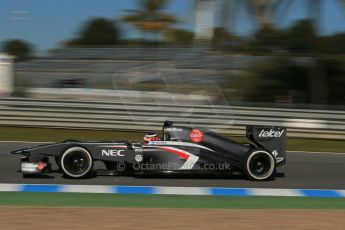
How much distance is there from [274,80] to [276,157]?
13.2 meters

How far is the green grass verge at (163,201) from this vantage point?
6758mm

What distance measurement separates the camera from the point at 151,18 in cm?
5334

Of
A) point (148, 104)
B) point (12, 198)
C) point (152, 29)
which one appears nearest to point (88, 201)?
point (12, 198)

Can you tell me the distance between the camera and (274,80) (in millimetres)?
21875

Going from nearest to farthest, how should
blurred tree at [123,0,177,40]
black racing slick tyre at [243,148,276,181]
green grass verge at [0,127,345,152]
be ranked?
1. black racing slick tyre at [243,148,276,181]
2. green grass verge at [0,127,345,152]
3. blurred tree at [123,0,177,40]

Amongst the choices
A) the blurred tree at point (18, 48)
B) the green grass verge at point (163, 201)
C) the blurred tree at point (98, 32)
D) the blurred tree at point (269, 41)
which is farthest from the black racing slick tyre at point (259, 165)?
the blurred tree at point (98, 32)

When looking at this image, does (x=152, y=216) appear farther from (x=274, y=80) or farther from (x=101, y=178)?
(x=274, y=80)

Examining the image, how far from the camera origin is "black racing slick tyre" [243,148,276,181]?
340 inches

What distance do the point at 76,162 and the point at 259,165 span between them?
8.59 ft

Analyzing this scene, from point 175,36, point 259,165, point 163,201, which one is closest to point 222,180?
point 259,165

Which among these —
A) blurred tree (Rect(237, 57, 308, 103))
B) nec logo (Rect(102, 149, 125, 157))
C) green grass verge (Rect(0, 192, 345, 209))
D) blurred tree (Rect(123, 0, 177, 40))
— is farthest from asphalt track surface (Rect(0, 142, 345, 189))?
blurred tree (Rect(123, 0, 177, 40))

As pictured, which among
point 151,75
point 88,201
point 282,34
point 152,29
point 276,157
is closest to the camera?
point 88,201

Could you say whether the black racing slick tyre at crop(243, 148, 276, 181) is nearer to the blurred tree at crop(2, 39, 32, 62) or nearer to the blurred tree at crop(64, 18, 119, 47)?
the blurred tree at crop(2, 39, 32, 62)

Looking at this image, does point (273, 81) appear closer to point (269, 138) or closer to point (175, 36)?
point (269, 138)
